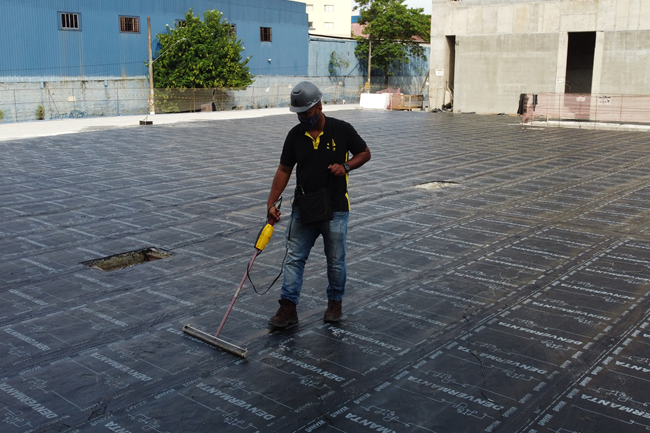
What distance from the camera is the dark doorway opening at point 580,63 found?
135 ft

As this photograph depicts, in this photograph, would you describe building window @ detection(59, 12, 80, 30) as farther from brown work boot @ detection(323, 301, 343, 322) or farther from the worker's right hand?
brown work boot @ detection(323, 301, 343, 322)

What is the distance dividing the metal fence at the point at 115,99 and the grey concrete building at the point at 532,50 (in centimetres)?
1205

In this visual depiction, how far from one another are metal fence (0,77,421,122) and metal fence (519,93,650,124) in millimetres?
18694

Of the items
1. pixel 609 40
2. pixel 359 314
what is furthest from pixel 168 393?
pixel 609 40

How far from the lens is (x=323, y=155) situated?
18.4ft

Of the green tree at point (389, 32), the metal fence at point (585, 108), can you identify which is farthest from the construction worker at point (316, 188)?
the green tree at point (389, 32)

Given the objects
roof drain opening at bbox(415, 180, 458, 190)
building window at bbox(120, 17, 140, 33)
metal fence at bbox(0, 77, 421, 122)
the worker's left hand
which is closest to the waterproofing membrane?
roof drain opening at bbox(415, 180, 458, 190)

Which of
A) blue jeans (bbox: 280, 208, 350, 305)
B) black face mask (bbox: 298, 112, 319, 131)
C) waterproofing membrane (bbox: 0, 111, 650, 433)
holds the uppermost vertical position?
black face mask (bbox: 298, 112, 319, 131)

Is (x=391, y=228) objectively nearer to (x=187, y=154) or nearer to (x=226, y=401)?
(x=226, y=401)

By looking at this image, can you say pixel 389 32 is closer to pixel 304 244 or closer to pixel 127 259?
pixel 127 259

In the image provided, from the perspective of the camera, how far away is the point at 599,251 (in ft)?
28.1

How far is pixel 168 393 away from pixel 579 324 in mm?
3669

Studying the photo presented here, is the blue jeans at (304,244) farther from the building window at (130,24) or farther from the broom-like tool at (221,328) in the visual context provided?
the building window at (130,24)

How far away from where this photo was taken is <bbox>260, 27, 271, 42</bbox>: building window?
51.7 meters
